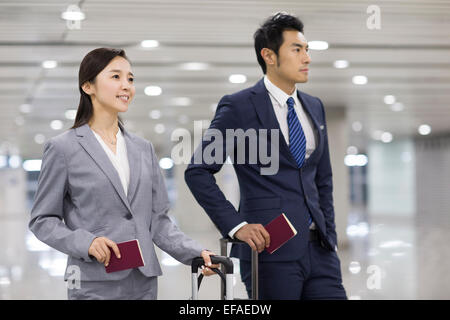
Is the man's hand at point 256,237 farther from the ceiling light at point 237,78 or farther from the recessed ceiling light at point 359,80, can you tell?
the recessed ceiling light at point 359,80

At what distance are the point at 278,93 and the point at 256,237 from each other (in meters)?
0.69

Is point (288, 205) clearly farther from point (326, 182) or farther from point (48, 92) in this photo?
point (48, 92)

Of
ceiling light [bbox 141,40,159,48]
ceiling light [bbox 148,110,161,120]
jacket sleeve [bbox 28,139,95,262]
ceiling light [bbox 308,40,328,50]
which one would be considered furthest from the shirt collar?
ceiling light [bbox 148,110,161,120]

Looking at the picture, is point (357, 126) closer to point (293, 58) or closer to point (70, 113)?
point (70, 113)

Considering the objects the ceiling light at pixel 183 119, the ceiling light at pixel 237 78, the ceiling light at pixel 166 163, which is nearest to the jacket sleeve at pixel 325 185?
the ceiling light at pixel 237 78

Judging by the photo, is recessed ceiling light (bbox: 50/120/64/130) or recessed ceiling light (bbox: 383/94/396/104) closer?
recessed ceiling light (bbox: 383/94/396/104)

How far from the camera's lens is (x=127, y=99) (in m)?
2.26

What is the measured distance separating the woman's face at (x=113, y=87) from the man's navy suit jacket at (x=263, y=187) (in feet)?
1.69

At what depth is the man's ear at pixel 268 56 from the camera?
2.79 meters

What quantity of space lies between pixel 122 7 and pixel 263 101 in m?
4.63

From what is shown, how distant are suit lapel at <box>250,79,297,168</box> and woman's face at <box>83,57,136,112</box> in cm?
68

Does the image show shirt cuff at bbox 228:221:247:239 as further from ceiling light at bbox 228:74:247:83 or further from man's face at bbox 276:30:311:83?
ceiling light at bbox 228:74:247:83

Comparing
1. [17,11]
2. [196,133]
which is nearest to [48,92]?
[17,11]

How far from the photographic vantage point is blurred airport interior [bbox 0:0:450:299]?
7227 millimetres
